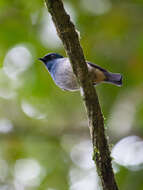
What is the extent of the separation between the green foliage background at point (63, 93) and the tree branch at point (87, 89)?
2.96 meters

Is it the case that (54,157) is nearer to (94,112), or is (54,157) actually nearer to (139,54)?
(139,54)

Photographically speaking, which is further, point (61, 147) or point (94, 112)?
point (61, 147)

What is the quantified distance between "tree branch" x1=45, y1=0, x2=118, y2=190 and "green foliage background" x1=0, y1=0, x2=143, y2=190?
2.96m

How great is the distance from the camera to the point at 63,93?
7.04m

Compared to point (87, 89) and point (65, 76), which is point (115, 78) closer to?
point (65, 76)

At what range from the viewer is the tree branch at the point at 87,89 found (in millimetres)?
2643

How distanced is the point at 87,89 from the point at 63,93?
13.9 feet

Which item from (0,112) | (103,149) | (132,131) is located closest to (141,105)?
(132,131)

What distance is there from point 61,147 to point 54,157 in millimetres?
347

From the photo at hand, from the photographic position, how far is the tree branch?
8.67ft

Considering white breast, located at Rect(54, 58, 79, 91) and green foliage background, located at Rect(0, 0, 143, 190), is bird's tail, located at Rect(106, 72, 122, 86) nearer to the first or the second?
white breast, located at Rect(54, 58, 79, 91)

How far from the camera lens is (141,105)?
257 inches

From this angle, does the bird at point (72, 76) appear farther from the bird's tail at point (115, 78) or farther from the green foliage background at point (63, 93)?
the green foliage background at point (63, 93)

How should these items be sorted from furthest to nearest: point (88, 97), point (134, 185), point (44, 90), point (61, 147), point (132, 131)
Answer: point (61, 147) → point (44, 90) → point (132, 131) → point (134, 185) → point (88, 97)
